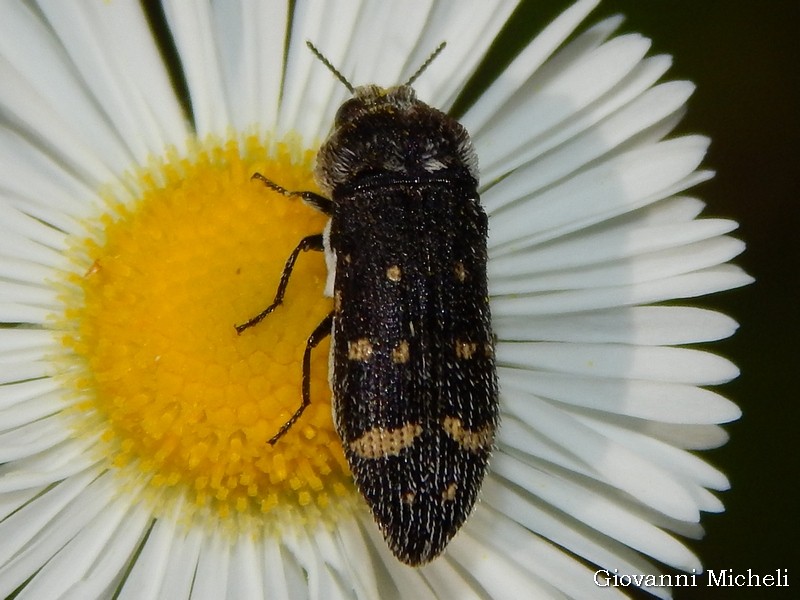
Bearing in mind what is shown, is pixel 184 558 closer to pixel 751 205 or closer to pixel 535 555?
pixel 535 555

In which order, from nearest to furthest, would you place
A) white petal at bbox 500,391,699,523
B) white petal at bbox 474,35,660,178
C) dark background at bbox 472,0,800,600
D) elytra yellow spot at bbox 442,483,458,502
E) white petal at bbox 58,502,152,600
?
1. elytra yellow spot at bbox 442,483,458,502
2. white petal at bbox 500,391,699,523
3. white petal at bbox 58,502,152,600
4. white petal at bbox 474,35,660,178
5. dark background at bbox 472,0,800,600

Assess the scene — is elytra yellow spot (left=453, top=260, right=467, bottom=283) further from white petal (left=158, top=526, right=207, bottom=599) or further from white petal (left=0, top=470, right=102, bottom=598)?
white petal (left=0, top=470, right=102, bottom=598)

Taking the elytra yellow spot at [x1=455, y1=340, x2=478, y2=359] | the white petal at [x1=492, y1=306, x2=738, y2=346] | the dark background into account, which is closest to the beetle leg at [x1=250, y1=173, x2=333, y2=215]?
the elytra yellow spot at [x1=455, y1=340, x2=478, y2=359]

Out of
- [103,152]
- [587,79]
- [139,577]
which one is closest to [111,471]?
[139,577]

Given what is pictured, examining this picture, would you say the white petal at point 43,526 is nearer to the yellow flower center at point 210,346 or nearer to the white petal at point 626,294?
the yellow flower center at point 210,346

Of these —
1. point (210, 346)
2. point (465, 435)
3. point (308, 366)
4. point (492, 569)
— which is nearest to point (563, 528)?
point (492, 569)

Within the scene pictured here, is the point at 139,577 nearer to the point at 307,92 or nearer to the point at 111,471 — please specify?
the point at 111,471
